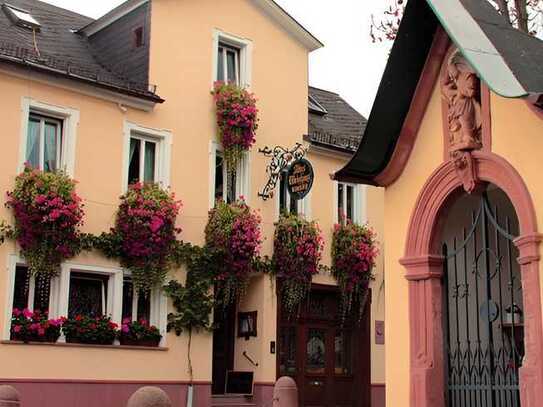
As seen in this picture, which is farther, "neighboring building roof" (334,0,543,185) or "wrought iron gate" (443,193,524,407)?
"wrought iron gate" (443,193,524,407)

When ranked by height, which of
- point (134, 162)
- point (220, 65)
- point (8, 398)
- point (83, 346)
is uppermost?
point (220, 65)

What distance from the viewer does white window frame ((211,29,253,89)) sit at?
65.2 ft

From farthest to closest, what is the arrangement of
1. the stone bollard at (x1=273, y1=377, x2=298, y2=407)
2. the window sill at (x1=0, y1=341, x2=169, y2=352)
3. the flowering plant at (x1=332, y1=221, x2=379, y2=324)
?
the flowering plant at (x1=332, y1=221, x2=379, y2=324)
the window sill at (x1=0, y1=341, x2=169, y2=352)
the stone bollard at (x1=273, y1=377, x2=298, y2=407)

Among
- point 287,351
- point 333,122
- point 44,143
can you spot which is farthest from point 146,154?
point 333,122

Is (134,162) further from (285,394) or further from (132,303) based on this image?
(285,394)

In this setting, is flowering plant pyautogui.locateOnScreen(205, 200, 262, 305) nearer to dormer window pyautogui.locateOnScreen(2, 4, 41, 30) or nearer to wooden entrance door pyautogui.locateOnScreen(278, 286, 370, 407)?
wooden entrance door pyautogui.locateOnScreen(278, 286, 370, 407)

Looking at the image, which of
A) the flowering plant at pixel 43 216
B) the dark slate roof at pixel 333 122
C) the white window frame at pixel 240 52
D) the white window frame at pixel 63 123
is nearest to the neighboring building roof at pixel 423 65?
the flowering plant at pixel 43 216

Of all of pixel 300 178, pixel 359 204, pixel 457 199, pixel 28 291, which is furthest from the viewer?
pixel 359 204

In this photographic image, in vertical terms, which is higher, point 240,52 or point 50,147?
point 240,52

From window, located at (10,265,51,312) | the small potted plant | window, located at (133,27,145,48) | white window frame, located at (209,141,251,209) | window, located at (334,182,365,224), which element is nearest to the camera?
window, located at (10,265,51,312)

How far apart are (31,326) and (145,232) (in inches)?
111

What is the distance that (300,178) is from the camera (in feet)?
63.2

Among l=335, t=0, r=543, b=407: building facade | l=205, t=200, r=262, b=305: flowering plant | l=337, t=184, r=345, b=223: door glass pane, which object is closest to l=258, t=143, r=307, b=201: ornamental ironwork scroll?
l=205, t=200, r=262, b=305: flowering plant

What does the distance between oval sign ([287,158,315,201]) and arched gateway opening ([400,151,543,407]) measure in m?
8.87
